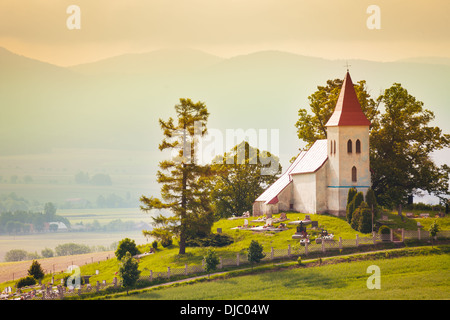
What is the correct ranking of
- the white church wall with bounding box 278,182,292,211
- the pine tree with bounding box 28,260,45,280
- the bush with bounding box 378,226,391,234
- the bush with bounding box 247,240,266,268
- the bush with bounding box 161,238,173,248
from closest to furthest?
the bush with bounding box 247,240,266,268, the bush with bounding box 378,226,391,234, the pine tree with bounding box 28,260,45,280, the bush with bounding box 161,238,173,248, the white church wall with bounding box 278,182,292,211

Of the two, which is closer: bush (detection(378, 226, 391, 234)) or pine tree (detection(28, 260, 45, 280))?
bush (detection(378, 226, 391, 234))

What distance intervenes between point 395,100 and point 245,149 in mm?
19138

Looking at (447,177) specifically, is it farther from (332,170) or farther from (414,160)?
(332,170)

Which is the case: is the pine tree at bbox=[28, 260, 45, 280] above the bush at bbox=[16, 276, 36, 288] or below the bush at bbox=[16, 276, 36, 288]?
above

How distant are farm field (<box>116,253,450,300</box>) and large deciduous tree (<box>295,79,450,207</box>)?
21.0 meters

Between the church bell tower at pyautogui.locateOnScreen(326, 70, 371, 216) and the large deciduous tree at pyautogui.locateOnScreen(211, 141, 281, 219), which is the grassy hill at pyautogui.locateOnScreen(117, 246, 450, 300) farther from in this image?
the large deciduous tree at pyautogui.locateOnScreen(211, 141, 281, 219)

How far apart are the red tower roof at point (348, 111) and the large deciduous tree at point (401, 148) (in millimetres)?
6023

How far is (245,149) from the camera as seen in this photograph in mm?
79750

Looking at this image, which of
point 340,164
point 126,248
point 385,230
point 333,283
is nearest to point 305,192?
point 340,164

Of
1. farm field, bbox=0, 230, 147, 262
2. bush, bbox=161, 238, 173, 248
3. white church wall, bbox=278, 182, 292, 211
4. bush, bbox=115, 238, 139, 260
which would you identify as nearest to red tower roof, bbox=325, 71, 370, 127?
white church wall, bbox=278, 182, 292, 211

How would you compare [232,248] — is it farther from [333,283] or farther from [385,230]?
[333,283]

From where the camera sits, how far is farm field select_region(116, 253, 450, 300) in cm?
4091
